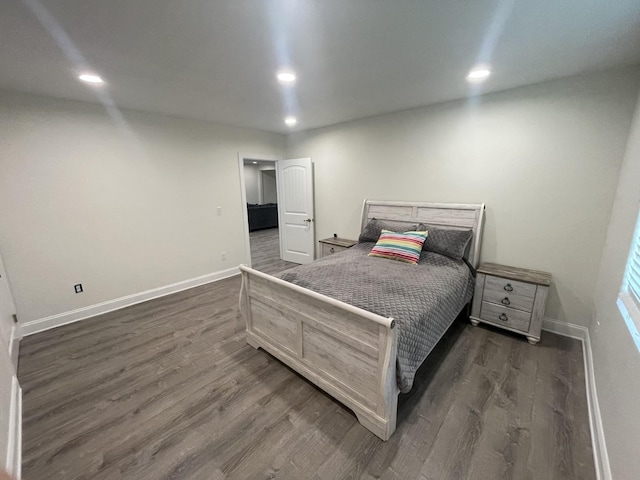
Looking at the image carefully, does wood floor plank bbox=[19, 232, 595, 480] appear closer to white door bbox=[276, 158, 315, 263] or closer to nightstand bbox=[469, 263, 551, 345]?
nightstand bbox=[469, 263, 551, 345]

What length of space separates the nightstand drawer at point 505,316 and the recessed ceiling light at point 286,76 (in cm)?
284

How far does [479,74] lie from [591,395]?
2.57m

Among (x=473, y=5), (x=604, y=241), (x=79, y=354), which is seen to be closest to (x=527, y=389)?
(x=604, y=241)

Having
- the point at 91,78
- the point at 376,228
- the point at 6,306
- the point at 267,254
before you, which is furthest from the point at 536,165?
the point at 6,306

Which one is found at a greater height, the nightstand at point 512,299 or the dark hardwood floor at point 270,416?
the nightstand at point 512,299

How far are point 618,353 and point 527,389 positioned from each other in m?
0.70

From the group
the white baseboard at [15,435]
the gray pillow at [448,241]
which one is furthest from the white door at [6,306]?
the gray pillow at [448,241]

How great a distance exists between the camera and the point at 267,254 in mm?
5711

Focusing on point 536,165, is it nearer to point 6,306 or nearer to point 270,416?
point 270,416

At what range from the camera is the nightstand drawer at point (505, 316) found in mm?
2465

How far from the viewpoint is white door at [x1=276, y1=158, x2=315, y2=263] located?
4.56 meters

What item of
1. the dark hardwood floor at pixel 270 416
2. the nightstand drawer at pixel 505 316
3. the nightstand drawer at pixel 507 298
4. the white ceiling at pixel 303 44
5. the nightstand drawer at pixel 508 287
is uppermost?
the white ceiling at pixel 303 44

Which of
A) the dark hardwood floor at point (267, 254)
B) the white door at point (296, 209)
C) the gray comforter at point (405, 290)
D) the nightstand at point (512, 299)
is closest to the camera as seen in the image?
the gray comforter at point (405, 290)

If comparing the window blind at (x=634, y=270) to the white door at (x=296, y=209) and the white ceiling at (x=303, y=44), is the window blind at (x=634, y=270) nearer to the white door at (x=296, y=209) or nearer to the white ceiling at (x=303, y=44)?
the white ceiling at (x=303, y=44)
